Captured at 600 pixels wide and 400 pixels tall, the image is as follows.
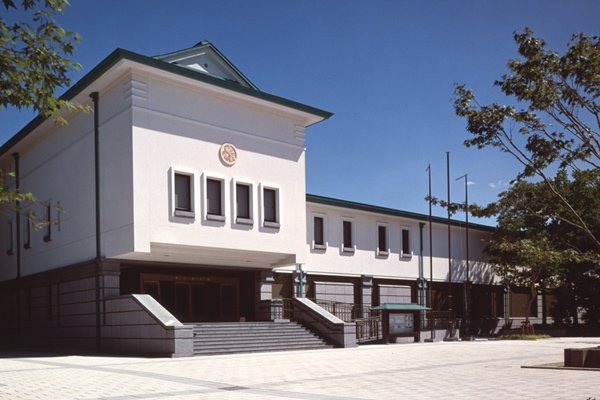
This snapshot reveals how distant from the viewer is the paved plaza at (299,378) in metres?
10.7

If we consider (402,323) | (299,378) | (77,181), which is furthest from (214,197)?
(299,378)

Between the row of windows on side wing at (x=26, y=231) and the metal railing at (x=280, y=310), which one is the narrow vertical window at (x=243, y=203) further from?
the row of windows on side wing at (x=26, y=231)

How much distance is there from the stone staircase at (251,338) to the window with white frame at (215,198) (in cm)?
420

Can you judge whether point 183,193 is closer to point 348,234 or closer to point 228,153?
point 228,153

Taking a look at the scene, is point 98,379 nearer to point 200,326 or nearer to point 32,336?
point 200,326

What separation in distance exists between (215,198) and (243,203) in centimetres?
138

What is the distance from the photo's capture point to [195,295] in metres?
27.8

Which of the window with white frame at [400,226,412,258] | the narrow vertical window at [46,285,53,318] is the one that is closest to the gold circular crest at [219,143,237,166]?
the narrow vertical window at [46,285,53,318]

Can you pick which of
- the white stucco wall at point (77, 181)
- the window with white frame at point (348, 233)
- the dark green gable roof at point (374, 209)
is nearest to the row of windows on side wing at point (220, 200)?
the white stucco wall at point (77, 181)

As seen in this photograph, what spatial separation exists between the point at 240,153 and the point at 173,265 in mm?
5371

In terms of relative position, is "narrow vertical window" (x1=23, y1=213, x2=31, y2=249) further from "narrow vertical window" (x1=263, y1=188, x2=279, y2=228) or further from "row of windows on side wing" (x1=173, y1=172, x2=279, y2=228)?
"narrow vertical window" (x1=263, y1=188, x2=279, y2=228)

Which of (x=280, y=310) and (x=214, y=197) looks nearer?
(x=214, y=197)

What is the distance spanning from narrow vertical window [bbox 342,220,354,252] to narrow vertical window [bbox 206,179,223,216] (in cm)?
1057

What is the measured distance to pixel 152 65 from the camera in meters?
22.1
